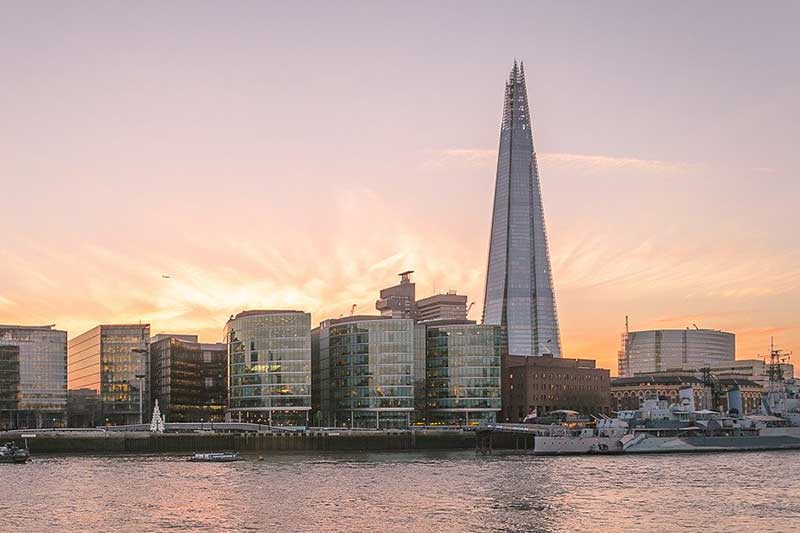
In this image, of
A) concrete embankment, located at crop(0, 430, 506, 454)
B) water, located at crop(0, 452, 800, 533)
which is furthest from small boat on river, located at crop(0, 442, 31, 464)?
concrete embankment, located at crop(0, 430, 506, 454)

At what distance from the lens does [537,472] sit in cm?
11731

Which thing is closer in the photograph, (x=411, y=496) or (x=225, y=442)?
(x=411, y=496)

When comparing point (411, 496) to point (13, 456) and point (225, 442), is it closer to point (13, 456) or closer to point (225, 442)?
point (13, 456)

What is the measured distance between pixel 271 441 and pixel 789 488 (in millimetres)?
105977

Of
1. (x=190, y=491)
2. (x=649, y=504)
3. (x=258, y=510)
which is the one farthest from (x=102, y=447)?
(x=649, y=504)

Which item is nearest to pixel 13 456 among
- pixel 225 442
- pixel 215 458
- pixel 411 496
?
pixel 215 458

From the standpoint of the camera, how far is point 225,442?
603 feet

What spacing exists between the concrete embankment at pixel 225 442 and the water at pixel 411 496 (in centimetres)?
4380

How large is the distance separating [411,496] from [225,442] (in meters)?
98.7

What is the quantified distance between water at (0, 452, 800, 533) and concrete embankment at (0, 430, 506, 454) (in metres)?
43.8

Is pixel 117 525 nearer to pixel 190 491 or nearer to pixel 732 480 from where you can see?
pixel 190 491

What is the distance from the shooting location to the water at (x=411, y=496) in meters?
74.9

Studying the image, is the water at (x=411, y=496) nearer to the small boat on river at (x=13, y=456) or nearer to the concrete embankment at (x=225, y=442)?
the small boat on river at (x=13, y=456)

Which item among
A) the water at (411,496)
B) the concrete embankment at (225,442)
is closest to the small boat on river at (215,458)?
the water at (411,496)
